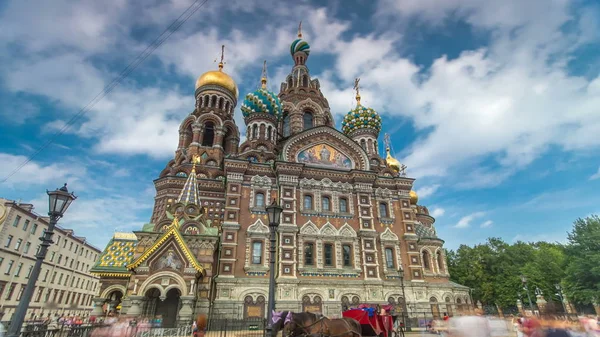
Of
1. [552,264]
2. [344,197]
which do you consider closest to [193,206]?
[344,197]

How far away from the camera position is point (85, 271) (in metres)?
41.2

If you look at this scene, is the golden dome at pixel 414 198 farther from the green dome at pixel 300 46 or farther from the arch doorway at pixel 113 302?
the arch doorway at pixel 113 302

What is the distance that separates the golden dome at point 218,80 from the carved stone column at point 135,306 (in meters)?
23.3

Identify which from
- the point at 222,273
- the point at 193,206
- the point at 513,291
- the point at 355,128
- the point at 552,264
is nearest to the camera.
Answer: the point at 222,273

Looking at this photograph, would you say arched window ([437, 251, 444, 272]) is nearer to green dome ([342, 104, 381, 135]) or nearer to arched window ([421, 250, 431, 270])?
arched window ([421, 250, 431, 270])

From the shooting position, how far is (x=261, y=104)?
27703mm

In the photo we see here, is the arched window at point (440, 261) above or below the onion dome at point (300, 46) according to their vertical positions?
below

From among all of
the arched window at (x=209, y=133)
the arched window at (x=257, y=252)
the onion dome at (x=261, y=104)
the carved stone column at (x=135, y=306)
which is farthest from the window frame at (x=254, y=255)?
the arched window at (x=209, y=133)

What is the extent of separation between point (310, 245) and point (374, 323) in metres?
11.1

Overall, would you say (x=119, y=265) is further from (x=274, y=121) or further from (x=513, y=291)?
(x=513, y=291)

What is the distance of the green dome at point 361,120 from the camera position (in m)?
29.2

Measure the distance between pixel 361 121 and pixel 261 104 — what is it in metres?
9.20

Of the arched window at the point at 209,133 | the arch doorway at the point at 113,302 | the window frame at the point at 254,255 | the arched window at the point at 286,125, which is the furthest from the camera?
the arched window at the point at 209,133

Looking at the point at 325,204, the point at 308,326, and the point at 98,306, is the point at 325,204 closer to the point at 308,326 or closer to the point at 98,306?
the point at 308,326
